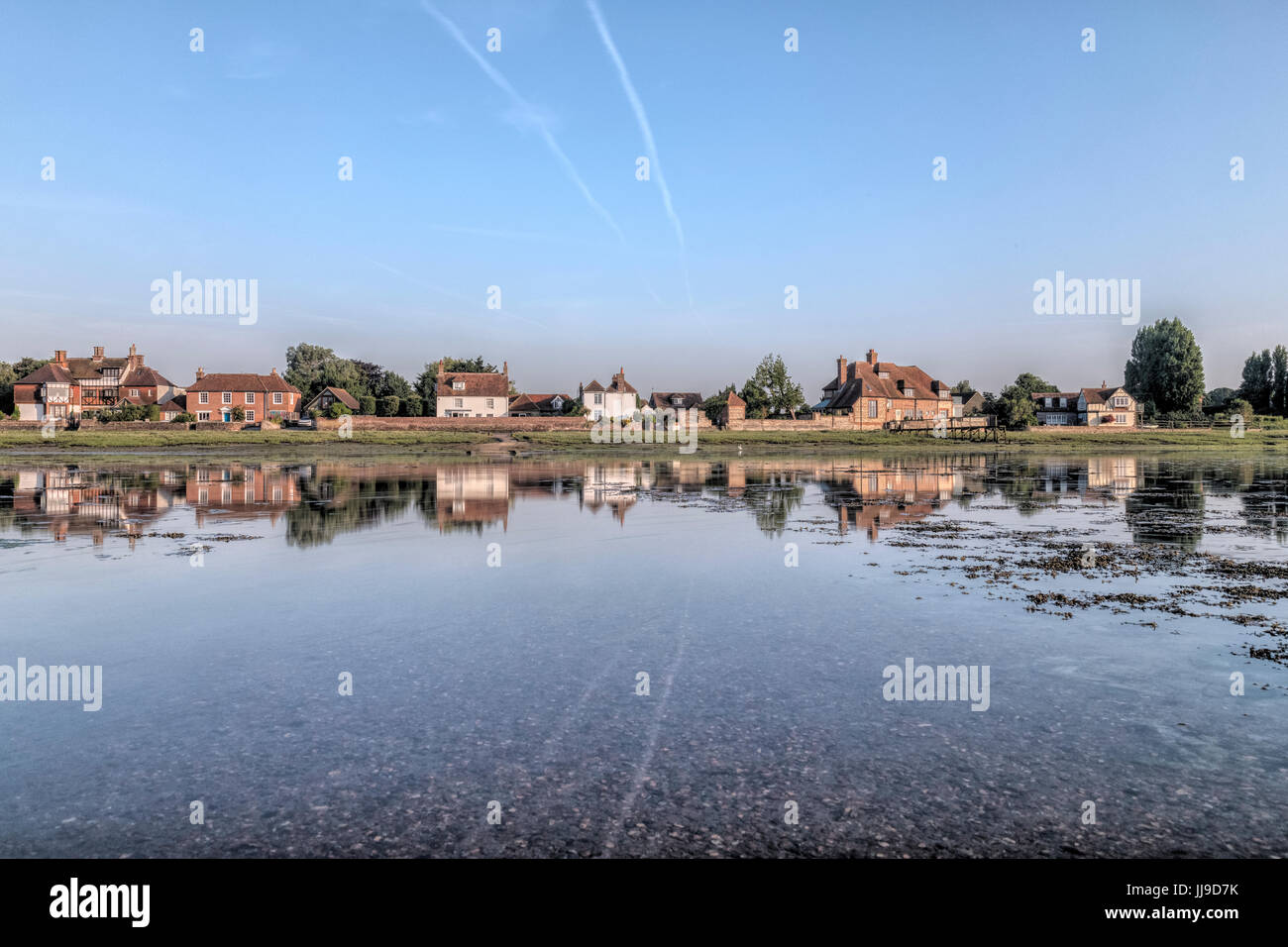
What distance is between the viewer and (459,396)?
389ft

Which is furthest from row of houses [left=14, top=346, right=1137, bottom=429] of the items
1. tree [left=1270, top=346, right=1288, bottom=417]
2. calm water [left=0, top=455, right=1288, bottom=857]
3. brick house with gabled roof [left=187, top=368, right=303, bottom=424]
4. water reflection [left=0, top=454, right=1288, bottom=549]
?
calm water [left=0, top=455, right=1288, bottom=857]

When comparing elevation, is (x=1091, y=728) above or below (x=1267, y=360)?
below

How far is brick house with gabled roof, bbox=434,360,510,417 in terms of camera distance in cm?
11825

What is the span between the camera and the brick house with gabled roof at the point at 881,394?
104 m

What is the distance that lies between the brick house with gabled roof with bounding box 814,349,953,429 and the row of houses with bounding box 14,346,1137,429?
0.50ft

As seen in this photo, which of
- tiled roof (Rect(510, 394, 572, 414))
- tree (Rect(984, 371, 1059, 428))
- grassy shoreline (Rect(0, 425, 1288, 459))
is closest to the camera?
grassy shoreline (Rect(0, 425, 1288, 459))

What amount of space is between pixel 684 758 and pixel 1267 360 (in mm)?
171895

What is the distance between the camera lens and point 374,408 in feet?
367

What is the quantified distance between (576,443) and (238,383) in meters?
61.7

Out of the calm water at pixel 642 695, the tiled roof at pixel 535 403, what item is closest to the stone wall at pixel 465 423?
the tiled roof at pixel 535 403

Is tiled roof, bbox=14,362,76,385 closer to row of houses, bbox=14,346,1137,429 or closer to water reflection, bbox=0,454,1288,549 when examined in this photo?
row of houses, bbox=14,346,1137,429

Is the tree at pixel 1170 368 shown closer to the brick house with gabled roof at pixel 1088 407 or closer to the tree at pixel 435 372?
the brick house with gabled roof at pixel 1088 407
